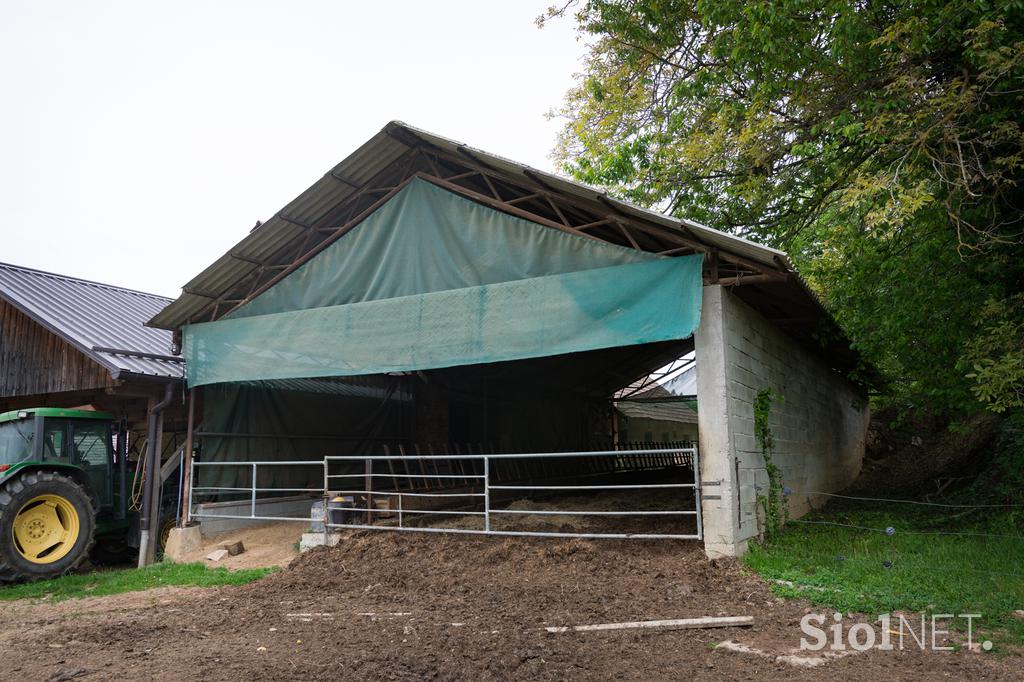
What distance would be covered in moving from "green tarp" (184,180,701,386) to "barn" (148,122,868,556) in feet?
0.09

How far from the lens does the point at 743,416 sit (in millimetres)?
8656

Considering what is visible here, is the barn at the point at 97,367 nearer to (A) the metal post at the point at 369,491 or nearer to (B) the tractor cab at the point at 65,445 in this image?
(B) the tractor cab at the point at 65,445

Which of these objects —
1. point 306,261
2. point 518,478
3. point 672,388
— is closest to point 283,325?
point 306,261

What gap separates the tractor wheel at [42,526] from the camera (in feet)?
30.3

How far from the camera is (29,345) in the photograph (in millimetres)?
13133

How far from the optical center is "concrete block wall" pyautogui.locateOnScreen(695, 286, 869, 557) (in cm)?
788

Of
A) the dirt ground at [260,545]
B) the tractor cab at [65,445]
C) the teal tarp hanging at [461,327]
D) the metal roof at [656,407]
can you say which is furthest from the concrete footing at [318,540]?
the metal roof at [656,407]

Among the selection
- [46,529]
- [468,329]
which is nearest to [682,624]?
[468,329]

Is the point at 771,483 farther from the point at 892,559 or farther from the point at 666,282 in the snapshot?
the point at 666,282

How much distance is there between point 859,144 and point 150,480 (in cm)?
1189

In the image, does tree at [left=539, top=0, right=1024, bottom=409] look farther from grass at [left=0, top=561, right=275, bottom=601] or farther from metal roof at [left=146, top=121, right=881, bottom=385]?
grass at [left=0, top=561, right=275, bottom=601]

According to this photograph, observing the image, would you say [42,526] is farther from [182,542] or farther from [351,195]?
[351,195]

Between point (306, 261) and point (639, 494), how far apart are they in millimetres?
8182

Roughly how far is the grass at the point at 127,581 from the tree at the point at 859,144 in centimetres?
874
